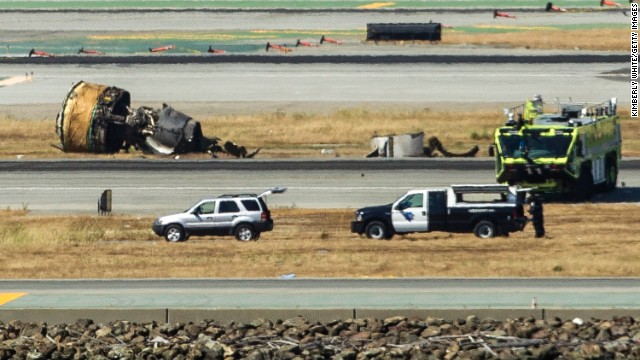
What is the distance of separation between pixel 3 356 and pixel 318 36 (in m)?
77.3

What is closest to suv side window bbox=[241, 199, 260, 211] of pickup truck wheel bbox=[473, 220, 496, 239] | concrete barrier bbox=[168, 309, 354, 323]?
pickup truck wheel bbox=[473, 220, 496, 239]

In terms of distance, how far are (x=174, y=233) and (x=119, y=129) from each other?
16790mm

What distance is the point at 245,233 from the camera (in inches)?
1649

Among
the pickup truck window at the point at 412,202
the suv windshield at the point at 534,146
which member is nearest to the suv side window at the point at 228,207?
the pickup truck window at the point at 412,202

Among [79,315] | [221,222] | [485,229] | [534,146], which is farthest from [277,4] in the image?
[79,315]

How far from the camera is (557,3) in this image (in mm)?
125438

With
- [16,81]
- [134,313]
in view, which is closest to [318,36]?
[16,81]

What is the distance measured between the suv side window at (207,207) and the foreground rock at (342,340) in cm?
1497

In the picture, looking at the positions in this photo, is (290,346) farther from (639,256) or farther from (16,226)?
(16,226)

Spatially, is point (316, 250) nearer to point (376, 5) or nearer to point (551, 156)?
point (551, 156)

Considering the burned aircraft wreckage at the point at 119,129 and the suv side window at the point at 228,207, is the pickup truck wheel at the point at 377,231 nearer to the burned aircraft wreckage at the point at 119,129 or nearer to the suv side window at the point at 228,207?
the suv side window at the point at 228,207

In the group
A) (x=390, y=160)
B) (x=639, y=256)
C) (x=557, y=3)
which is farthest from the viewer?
(x=557, y=3)

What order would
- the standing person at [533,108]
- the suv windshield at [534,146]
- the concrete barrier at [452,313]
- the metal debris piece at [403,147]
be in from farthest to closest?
the metal debris piece at [403,147] → the standing person at [533,108] → the suv windshield at [534,146] → the concrete barrier at [452,313]

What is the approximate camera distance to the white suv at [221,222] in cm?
4188
